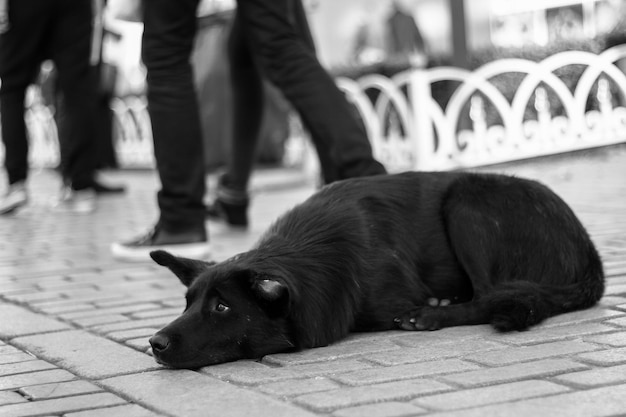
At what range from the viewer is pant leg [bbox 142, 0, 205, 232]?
4.77m

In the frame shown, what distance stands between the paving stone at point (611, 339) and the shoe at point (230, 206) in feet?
10.9

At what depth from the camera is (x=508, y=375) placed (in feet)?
8.47

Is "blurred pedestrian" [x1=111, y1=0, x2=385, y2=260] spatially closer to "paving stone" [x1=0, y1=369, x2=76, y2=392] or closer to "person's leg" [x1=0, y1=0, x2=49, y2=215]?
"paving stone" [x1=0, y1=369, x2=76, y2=392]

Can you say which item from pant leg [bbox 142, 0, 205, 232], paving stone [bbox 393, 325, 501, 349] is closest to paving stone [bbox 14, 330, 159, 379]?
paving stone [bbox 393, 325, 501, 349]

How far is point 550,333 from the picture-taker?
3.06 m

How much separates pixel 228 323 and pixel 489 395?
794 millimetres

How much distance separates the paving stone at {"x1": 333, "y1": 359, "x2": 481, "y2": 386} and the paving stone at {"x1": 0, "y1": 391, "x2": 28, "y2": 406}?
789 millimetres

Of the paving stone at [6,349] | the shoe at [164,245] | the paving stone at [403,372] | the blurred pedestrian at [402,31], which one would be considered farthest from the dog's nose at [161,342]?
the blurred pedestrian at [402,31]

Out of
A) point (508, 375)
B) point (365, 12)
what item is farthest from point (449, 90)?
point (365, 12)

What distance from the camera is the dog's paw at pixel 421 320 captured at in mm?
3205

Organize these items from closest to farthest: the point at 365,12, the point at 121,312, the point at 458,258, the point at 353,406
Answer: the point at 353,406, the point at 458,258, the point at 121,312, the point at 365,12

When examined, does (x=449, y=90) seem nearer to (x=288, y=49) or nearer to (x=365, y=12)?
(x=288, y=49)

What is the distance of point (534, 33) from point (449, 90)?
826 cm

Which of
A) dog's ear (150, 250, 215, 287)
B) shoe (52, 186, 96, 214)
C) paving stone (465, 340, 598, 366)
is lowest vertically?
shoe (52, 186, 96, 214)
